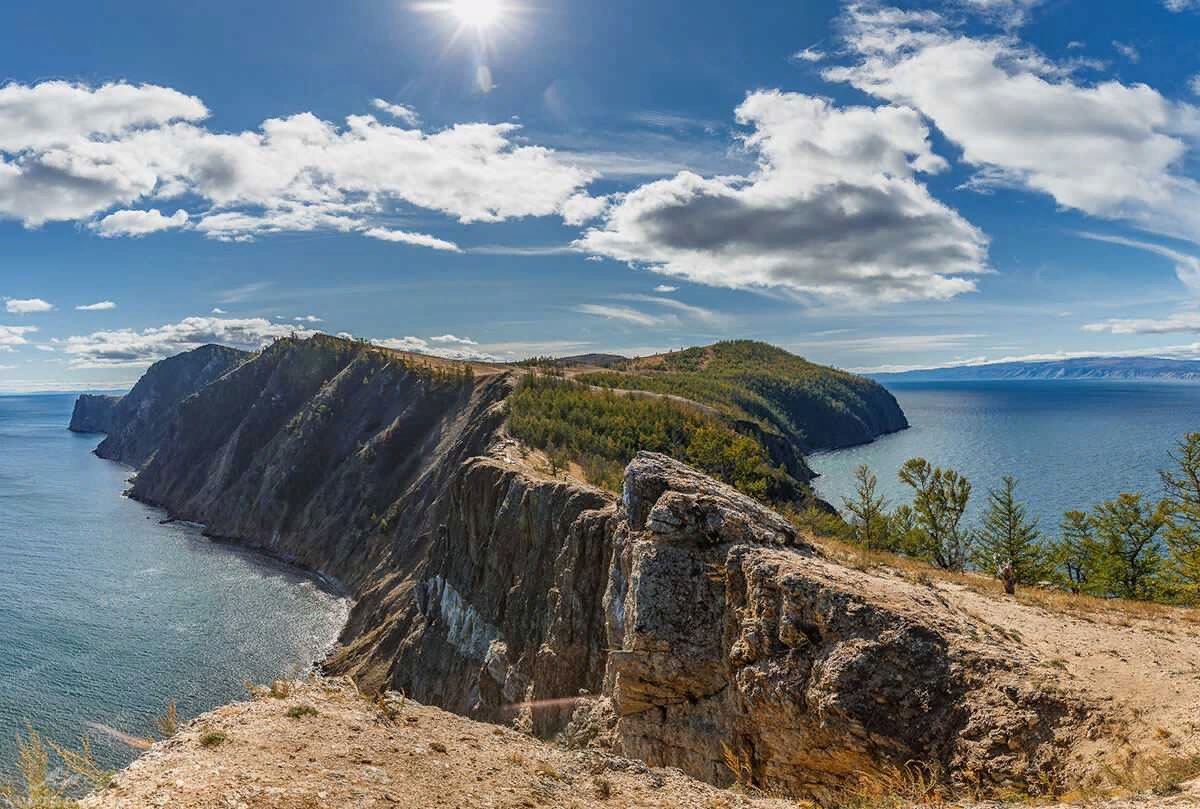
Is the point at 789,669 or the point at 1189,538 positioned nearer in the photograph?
the point at 789,669

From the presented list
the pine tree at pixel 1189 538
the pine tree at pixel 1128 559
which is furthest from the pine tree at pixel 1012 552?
the pine tree at pixel 1189 538

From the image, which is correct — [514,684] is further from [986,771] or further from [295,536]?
[295,536]

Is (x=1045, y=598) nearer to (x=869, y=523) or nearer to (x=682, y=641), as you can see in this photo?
(x=682, y=641)

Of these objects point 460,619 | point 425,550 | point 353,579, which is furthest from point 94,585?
point 460,619

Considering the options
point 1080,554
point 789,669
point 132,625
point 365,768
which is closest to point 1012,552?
point 1080,554

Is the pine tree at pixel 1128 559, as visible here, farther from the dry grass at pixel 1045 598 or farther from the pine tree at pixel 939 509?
the dry grass at pixel 1045 598
